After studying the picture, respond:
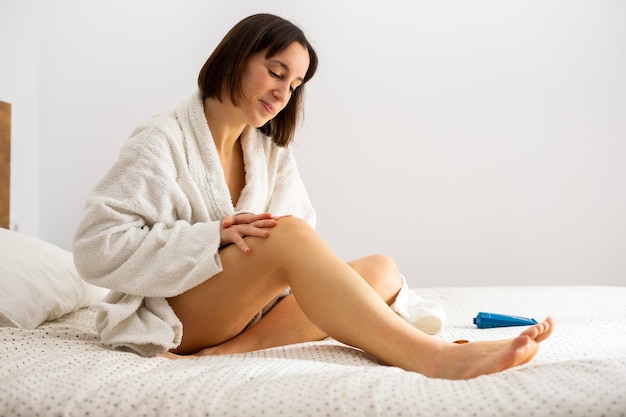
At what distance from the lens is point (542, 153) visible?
345 centimetres

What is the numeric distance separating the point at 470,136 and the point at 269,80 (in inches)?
76.4

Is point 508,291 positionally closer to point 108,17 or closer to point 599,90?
point 599,90

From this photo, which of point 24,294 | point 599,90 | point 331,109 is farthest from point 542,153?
point 24,294

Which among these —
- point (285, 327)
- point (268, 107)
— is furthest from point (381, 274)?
point (268, 107)

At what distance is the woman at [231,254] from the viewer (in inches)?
49.6

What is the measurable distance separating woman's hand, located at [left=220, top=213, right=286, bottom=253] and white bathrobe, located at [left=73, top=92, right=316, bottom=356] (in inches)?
0.9

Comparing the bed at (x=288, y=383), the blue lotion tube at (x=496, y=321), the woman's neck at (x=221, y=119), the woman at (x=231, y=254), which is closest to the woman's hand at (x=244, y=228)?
the woman at (x=231, y=254)

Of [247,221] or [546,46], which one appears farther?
[546,46]

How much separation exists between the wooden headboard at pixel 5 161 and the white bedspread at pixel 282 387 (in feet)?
4.64

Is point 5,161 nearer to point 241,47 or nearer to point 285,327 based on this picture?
point 241,47

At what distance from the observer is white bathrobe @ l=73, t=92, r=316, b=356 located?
55.1 inches

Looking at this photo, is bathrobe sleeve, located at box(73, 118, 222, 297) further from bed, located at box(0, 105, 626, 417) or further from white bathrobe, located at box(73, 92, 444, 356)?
bed, located at box(0, 105, 626, 417)

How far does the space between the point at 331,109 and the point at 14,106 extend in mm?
1348

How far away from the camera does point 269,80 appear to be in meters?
1.67
